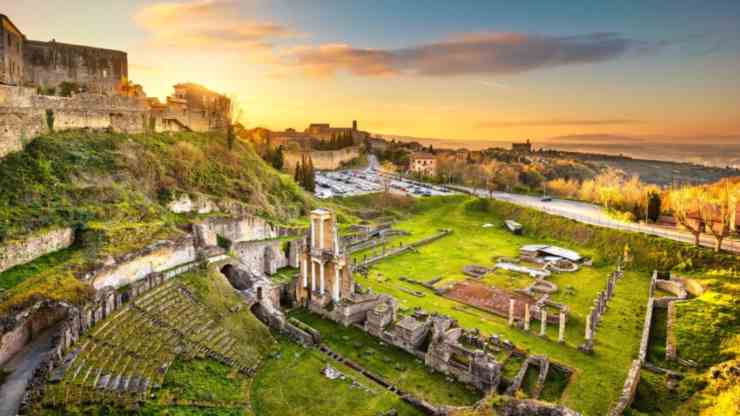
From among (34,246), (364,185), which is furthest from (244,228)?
(364,185)

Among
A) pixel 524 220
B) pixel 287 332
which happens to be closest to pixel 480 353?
pixel 287 332

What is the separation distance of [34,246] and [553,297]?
3281cm

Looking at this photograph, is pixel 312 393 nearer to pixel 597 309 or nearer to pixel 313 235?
pixel 313 235

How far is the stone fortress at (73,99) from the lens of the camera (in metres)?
26.2

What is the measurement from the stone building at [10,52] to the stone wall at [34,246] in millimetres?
18507

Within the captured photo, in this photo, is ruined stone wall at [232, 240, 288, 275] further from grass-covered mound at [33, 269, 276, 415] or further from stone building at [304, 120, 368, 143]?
stone building at [304, 120, 368, 143]

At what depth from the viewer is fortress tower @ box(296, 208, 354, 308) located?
88.6 ft

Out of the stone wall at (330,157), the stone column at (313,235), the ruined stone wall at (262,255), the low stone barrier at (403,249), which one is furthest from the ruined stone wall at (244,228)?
the stone wall at (330,157)

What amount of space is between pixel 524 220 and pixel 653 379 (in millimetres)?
31844

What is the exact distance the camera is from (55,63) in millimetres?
39125

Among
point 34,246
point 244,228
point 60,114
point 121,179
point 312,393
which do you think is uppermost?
point 60,114

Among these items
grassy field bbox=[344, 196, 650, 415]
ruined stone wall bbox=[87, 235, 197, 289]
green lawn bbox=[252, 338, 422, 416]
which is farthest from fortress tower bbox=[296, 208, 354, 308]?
ruined stone wall bbox=[87, 235, 197, 289]

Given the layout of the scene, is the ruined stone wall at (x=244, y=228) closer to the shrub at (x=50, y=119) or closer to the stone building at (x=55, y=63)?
the shrub at (x=50, y=119)

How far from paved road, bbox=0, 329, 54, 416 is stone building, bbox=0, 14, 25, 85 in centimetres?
2549
